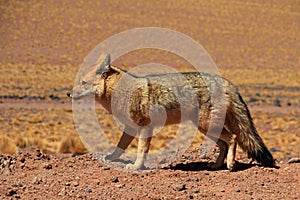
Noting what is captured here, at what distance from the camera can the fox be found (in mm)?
7258

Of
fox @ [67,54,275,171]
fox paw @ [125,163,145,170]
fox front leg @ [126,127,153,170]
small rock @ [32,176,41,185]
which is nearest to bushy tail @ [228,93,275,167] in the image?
fox @ [67,54,275,171]

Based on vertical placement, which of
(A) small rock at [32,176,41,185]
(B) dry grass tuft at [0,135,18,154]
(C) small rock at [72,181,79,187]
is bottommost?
(B) dry grass tuft at [0,135,18,154]

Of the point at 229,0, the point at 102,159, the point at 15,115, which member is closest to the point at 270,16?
the point at 229,0

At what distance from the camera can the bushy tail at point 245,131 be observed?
24.2ft

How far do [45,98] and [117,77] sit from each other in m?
26.1

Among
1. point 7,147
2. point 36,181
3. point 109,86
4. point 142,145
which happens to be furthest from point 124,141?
point 7,147

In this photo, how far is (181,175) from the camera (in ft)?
23.2

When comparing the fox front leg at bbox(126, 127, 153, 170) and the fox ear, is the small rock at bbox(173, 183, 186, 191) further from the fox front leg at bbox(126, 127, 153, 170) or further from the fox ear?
the fox ear

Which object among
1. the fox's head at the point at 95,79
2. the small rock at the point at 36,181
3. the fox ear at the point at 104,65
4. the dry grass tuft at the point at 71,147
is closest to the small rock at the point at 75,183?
the small rock at the point at 36,181

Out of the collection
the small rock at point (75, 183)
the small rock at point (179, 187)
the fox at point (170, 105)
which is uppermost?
the fox at point (170, 105)

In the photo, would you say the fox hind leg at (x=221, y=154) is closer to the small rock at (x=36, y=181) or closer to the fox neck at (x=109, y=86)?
the fox neck at (x=109, y=86)

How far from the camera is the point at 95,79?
7645mm

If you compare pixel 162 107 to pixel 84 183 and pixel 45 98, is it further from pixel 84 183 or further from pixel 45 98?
pixel 45 98

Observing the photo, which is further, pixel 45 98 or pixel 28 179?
pixel 45 98
